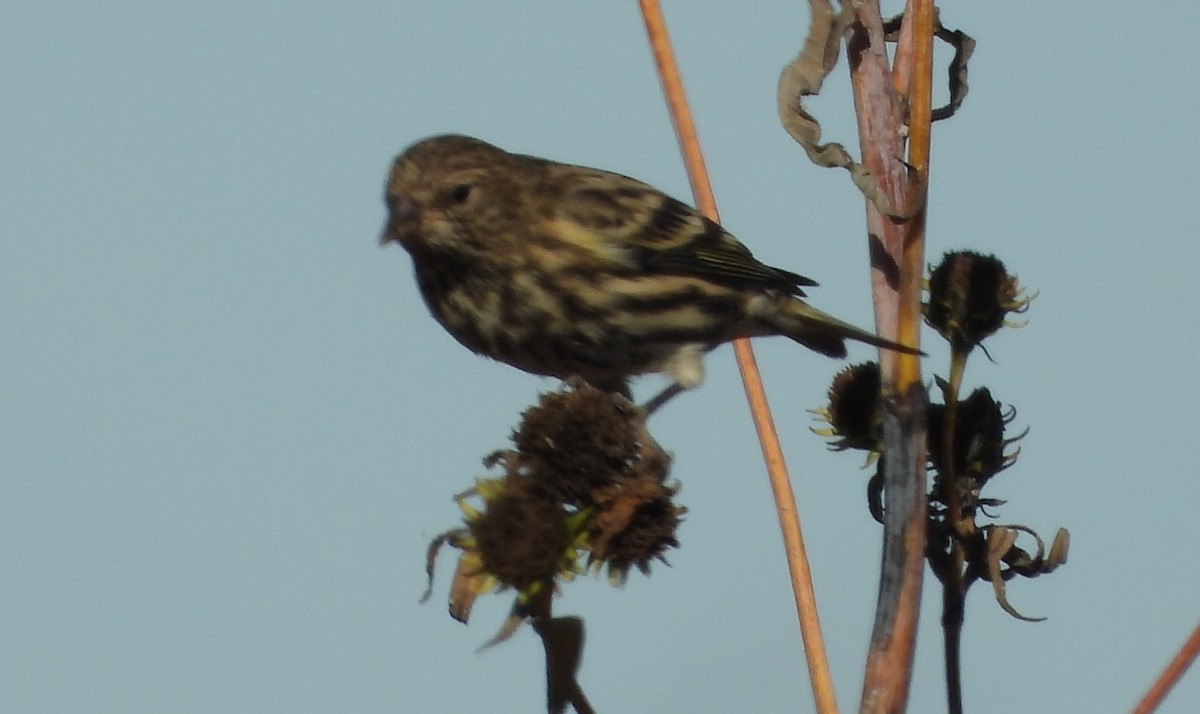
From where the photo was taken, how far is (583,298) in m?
4.40

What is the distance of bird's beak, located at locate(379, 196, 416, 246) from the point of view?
4262 millimetres

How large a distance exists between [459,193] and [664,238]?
642mm

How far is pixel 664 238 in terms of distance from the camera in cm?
476

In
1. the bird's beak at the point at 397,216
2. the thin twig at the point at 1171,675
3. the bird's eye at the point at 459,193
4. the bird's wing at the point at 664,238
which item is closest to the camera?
the thin twig at the point at 1171,675

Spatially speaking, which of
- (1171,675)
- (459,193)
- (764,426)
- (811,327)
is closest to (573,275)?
(459,193)

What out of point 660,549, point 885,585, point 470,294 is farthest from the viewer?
point 470,294

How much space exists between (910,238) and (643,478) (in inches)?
24.1

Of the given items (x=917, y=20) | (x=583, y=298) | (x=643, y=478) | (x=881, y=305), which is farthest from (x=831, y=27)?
(x=583, y=298)

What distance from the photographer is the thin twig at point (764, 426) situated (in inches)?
95.3

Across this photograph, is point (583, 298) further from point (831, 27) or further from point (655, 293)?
point (831, 27)

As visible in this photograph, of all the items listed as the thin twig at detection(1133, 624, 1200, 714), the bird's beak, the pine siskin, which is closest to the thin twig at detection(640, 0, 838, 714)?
the thin twig at detection(1133, 624, 1200, 714)

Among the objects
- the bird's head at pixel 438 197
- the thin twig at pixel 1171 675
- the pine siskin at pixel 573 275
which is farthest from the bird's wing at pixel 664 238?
the thin twig at pixel 1171 675

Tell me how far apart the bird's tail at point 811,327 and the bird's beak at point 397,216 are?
1093 millimetres

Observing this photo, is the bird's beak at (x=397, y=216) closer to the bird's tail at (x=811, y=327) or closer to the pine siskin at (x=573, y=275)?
the pine siskin at (x=573, y=275)
